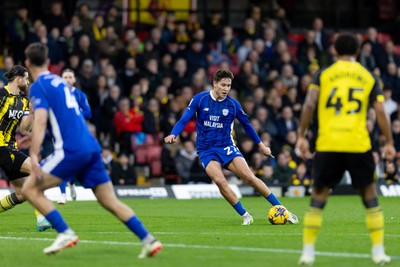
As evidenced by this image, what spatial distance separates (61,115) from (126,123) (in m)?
14.2

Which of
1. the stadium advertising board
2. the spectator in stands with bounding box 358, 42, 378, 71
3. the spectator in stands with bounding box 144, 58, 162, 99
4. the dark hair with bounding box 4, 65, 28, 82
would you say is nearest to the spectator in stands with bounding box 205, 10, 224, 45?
the spectator in stands with bounding box 144, 58, 162, 99

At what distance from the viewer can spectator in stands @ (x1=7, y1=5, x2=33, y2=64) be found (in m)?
25.1

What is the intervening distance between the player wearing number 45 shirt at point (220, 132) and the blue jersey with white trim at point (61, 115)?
16.4 ft

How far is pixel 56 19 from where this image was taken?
2592 cm

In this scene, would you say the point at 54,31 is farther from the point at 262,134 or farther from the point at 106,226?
the point at 106,226

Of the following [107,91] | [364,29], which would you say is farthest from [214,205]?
[364,29]

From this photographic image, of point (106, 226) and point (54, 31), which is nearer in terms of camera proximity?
point (106, 226)

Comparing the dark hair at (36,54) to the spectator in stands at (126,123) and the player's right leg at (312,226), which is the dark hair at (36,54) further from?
the spectator in stands at (126,123)

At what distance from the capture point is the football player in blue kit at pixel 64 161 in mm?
10719

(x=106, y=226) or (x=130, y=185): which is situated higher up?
(x=106, y=226)

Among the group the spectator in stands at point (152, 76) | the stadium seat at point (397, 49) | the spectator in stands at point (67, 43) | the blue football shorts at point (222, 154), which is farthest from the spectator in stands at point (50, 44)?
the stadium seat at point (397, 49)

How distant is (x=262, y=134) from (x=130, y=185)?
3655 millimetres

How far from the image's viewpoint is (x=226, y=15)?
101 ft

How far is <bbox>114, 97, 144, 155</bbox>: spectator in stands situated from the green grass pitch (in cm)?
515
